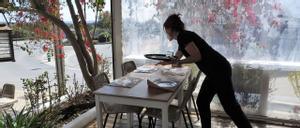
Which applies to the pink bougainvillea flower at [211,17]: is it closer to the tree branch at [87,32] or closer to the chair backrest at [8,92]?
the tree branch at [87,32]

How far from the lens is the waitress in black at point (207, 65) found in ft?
7.98

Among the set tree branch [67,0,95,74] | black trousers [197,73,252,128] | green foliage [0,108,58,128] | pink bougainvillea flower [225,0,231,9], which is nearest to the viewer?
green foliage [0,108,58,128]

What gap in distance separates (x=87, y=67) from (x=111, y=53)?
458 millimetres

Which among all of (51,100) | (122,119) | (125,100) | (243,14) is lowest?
(122,119)

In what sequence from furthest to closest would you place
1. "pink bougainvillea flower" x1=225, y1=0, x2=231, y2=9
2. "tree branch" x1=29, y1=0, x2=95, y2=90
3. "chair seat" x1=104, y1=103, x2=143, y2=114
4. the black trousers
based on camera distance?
"tree branch" x1=29, y1=0, x2=95, y2=90 → "pink bougainvillea flower" x1=225, y1=0, x2=231, y2=9 → "chair seat" x1=104, y1=103, x2=143, y2=114 → the black trousers

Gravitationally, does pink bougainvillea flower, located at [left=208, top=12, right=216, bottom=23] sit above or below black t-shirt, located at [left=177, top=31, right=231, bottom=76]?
above

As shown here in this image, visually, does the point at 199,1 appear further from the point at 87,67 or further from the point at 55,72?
the point at 55,72

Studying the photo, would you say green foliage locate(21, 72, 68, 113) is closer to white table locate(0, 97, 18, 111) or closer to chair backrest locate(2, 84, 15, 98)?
white table locate(0, 97, 18, 111)

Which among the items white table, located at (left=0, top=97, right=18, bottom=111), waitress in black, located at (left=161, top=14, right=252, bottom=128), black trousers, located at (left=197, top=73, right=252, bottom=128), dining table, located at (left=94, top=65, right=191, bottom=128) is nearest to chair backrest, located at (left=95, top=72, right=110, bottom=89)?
dining table, located at (left=94, top=65, right=191, bottom=128)

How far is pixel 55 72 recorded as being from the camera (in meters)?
4.15

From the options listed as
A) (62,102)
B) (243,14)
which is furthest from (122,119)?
(243,14)

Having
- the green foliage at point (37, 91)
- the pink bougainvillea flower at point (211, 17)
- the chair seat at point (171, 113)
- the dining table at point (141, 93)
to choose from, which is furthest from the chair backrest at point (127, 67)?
the pink bougainvillea flower at point (211, 17)

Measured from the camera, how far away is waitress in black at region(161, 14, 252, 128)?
243 centimetres

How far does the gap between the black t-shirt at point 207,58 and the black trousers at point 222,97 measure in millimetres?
66
